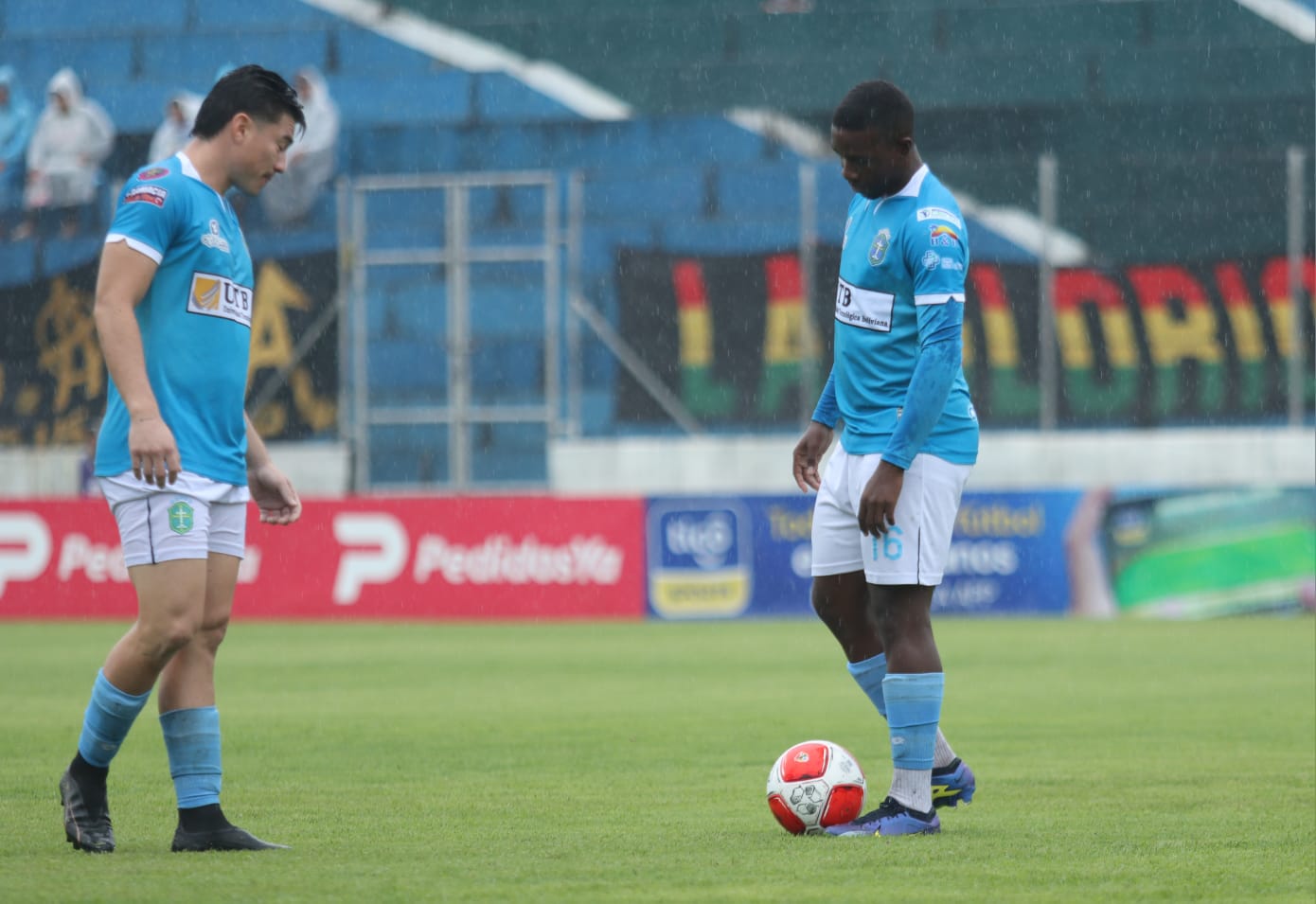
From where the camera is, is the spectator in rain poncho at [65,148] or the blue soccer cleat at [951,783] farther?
the spectator in rain poncho at [65,148]

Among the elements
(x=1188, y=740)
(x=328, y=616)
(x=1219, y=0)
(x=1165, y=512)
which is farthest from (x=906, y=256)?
(x=1219, y=0)

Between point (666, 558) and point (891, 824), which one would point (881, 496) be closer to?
point (891, 824)

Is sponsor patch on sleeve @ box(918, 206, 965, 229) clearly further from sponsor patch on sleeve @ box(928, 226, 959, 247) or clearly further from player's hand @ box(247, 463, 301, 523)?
player's hand @ box(247, 463, 301, 523)

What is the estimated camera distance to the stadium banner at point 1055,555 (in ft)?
54.9

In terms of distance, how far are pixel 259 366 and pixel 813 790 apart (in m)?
14.5

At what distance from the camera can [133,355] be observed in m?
5.20

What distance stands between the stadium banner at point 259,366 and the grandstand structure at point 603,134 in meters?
0.23

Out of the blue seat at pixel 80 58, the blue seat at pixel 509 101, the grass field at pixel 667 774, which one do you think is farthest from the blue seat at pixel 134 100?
the grass field at pixel 667 774

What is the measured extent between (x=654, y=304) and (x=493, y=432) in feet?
6.79

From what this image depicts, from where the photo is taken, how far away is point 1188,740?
8539 mm

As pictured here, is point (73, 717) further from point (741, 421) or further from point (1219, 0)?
point (1219, 0)

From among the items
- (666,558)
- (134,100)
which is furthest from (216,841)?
(134,100)

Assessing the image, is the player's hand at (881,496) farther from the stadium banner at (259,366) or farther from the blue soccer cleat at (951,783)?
the stadium banner at (259,366)

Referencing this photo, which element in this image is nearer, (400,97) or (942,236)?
(942,236)
